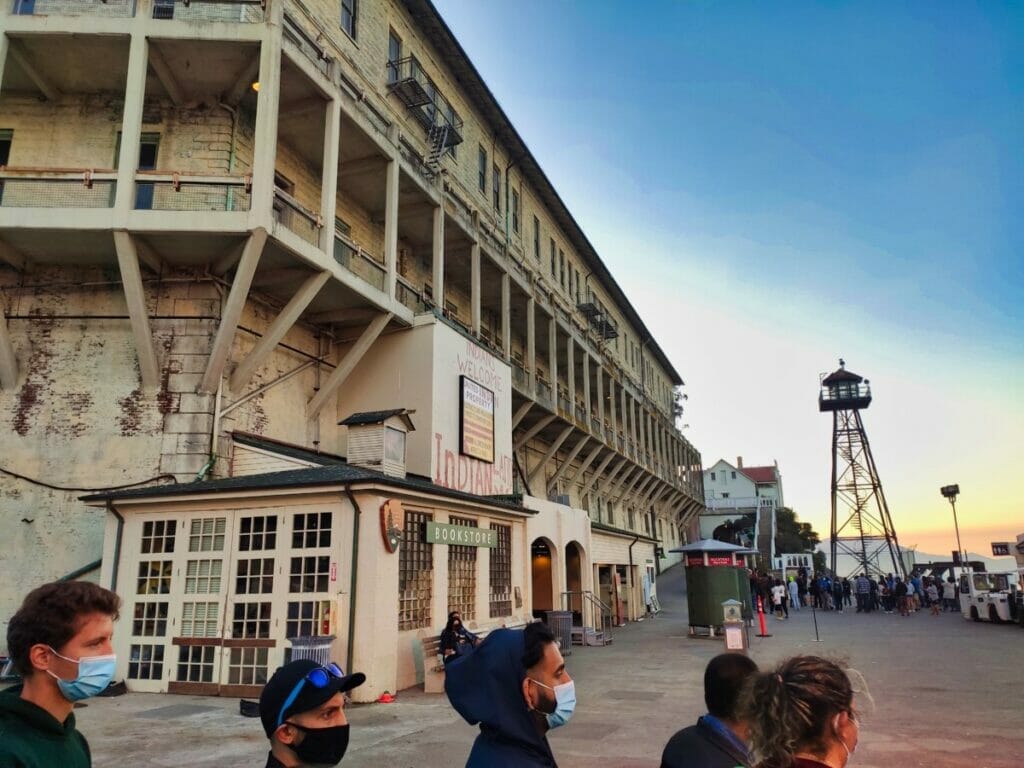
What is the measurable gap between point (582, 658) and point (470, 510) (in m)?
5.37

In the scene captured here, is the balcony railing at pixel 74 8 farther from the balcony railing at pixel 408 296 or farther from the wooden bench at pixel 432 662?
the wooden bench at pixel 432 662

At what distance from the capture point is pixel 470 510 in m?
15.0

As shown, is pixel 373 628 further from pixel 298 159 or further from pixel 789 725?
pixel 298 159

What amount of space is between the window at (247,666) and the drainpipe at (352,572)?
4.69ft

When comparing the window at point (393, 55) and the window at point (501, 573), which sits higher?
the window at point (393, 55)

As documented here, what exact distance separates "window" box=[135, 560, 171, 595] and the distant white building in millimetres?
58135

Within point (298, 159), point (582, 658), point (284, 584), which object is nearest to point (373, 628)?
point (284, 584)

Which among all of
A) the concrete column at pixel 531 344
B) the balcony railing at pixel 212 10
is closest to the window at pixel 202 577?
the balcony railing at pixel 212 10

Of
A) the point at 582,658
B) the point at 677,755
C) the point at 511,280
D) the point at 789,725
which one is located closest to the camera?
the point at 789,725

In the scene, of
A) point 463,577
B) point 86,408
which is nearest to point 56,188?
point 86,408

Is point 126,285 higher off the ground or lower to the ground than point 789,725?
higher

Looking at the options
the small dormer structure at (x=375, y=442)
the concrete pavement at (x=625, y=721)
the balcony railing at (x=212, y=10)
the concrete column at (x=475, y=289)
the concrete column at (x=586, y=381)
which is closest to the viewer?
the concrete pavement at (x=625, y=721)

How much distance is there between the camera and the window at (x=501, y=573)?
52.7ft

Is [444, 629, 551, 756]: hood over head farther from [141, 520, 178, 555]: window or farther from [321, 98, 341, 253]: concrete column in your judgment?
[321, 98, 341, 253]: concrete column
